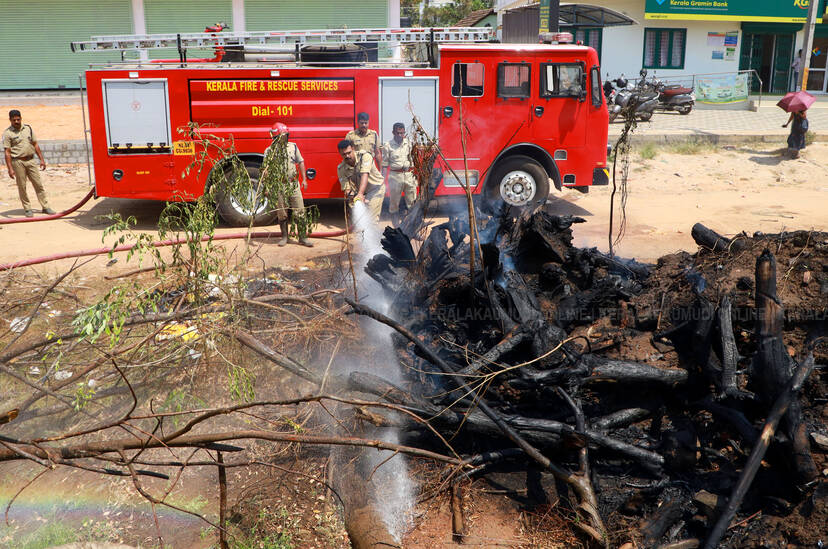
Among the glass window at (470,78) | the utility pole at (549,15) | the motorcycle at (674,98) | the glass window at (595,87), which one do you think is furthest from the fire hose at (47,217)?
the motorcycle at (674,98)

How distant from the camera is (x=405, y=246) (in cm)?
661

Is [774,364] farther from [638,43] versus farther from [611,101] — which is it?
[638,43]

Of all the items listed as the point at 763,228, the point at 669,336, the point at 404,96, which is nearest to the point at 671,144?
the point at 763,228

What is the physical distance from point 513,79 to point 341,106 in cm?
264

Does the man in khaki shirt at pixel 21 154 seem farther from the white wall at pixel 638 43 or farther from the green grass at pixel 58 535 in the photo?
the white wall at pixel 638 43

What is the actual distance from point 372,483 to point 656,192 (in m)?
10.5

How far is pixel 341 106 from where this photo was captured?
1007 cm

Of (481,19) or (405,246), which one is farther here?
(481,19)

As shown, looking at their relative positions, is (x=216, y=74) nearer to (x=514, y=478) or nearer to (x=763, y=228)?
(x=514, y=478)

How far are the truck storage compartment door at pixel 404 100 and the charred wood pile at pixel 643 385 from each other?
15.0 ft

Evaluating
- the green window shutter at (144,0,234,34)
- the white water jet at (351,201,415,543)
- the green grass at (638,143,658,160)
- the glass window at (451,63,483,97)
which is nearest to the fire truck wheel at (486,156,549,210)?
the glass window at (451,63,483,97)

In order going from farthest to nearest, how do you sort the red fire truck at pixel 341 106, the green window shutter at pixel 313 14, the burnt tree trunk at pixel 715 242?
the green window shutter at pixel 313 14 < the red fire truck at pixel 341 106 < the burnt tree trunk at pixel 715 242

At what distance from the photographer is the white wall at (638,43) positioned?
23.7 m

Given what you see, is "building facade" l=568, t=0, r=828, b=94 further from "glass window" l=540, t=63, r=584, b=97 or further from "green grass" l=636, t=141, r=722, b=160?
"glass window" l=540, t=63, r=584, b=97
